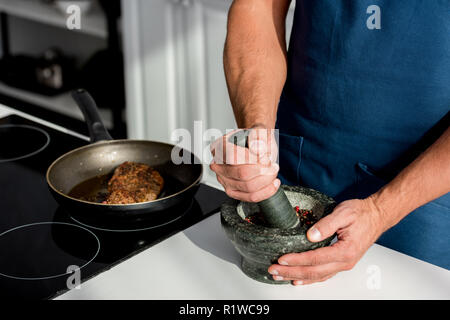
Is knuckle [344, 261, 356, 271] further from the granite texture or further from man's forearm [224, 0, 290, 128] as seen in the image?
man's forearm [224, 0, 290, 128]

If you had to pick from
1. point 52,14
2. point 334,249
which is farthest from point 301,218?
point 52,14

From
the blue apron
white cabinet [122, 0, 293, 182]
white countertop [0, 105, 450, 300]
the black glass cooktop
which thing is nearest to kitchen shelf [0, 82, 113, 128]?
white cabinet [122, 0, 293, 182]

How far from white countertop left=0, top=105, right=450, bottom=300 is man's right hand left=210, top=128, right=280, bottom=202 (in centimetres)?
16

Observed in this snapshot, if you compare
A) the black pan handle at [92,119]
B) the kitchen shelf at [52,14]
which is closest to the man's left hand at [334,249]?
the black pan handle at [92,119]

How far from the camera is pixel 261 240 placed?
3.12 feet

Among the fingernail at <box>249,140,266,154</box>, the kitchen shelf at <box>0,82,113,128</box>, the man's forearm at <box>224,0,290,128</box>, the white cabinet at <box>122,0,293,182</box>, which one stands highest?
the man's forearm at <box>224,0,290,128</box>

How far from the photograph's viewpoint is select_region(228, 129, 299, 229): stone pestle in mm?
957

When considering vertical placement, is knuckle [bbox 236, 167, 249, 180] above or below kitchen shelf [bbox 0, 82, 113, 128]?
above

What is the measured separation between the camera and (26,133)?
1.59 m

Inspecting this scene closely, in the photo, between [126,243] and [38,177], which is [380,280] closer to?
[126,243]

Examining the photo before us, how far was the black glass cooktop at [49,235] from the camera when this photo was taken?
1018 mm

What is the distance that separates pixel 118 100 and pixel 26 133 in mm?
1643

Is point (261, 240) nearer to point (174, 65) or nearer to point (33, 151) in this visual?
point (33, 151)

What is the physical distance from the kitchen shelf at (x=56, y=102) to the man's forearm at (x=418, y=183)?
247 cm
